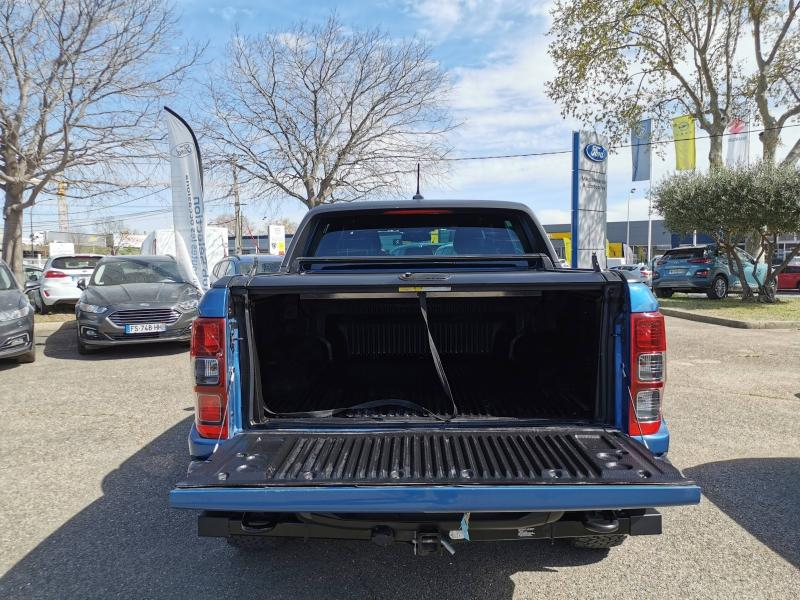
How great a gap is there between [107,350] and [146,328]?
1.48m

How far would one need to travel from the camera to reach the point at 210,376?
238cm

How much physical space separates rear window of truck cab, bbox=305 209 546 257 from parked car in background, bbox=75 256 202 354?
16.0 ft

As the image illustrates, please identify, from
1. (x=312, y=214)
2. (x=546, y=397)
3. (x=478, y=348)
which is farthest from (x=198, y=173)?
(x=546, y=397)

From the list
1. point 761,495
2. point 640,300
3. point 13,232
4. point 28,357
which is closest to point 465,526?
point 640,300

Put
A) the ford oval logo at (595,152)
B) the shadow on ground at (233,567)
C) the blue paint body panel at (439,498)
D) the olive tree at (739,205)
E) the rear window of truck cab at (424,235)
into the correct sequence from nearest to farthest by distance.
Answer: the blue paint body panel at (439,498)
the shadow on ground at (233,567)
the rear window of truck cab at (424,235)
the olive tree at (739,205)
the ford oval logo at (595,152)

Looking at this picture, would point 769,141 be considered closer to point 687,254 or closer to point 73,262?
point 687,254

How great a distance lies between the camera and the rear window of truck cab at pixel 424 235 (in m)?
3.92

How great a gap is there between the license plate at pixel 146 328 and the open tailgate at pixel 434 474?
656 centimetres

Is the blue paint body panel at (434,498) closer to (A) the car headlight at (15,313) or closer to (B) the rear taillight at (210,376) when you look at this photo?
(B) the rear taillight at (210,376)

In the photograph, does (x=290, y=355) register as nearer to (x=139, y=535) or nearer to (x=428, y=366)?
(x=428, y=366)

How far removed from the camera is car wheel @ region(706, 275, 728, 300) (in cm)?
1722

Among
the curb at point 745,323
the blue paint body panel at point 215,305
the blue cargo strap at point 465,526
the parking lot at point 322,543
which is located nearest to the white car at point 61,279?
the parking lot at point 322,543

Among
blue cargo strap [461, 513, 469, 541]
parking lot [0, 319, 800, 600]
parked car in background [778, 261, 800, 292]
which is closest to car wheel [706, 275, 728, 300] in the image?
parked car in background [778, 261, 800, 292]

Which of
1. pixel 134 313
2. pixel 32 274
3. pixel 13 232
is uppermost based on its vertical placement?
pixel 13 232
